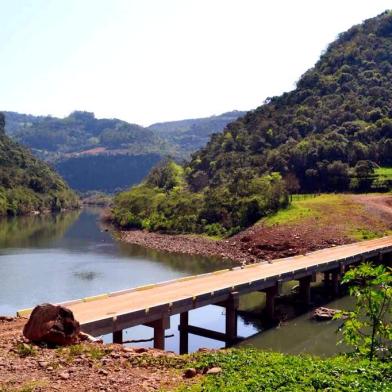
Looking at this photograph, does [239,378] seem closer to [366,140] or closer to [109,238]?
[109,238]

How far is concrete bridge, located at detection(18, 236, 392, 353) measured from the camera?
24031 millimetres

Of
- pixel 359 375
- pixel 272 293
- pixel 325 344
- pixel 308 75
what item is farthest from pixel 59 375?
→ pixel 308 75

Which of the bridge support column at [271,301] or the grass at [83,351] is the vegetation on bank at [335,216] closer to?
the bridge support column at [271,301]

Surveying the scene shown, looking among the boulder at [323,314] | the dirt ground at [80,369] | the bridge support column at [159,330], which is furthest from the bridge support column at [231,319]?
the dirt ground at [80,369]

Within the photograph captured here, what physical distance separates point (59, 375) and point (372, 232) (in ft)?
A: 190

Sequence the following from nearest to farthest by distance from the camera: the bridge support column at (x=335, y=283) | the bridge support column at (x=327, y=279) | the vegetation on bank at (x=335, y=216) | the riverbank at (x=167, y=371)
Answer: the riverbank at (x=167, y=371)
the bridge support column at (x=335, y=283)
the bridge support column at (x=327, y=279)
the vegetation on bank at (x=335, y=216)

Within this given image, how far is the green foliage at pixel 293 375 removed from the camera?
44.7ft

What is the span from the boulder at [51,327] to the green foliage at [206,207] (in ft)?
194

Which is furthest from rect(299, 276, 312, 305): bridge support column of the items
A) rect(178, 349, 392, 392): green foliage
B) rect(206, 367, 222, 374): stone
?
rect(206, 367, 222, 374): stone

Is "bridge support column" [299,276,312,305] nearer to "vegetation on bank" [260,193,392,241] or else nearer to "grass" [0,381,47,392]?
"vegetation on bank" [260,193,392,241]

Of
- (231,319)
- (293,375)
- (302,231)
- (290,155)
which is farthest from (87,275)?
(290,155)

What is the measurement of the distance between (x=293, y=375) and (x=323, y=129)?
96.4m

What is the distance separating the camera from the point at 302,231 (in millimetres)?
67375

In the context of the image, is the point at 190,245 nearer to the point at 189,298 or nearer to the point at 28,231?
the point at 28,231
